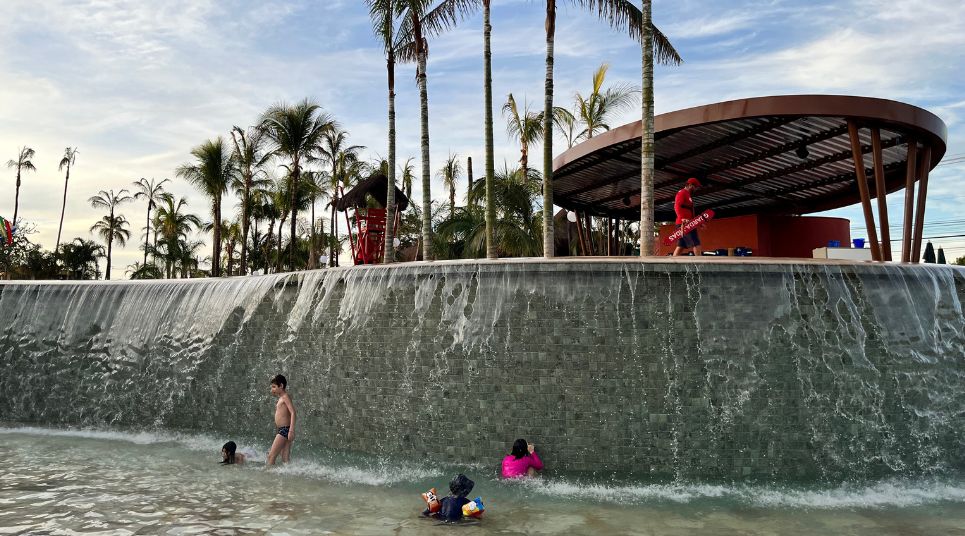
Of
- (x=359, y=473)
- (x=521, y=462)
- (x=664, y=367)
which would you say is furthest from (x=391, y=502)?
(x=664, y=367)

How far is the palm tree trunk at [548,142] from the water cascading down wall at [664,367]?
13.6 ft

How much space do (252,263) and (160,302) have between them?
36869mm

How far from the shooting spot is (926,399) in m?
8.60

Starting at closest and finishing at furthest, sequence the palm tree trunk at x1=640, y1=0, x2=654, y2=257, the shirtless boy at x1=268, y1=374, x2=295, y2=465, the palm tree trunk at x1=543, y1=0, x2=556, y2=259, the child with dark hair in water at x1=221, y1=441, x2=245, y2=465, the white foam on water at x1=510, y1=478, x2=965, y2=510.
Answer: the white foam on water at x1=510, y1=478, x2=965, y2=510 < the shirtless boy at x1=268, y1=374, x2=295, y2=465 < the child with dark hair in water at x1=221, y1=441, x2=245, y2=465 < the palm tree trunk at x1=640, y1=0, x2=654, y2=257 < the palm tree trunk at x1=543, y1=0, x2=556, y2=259

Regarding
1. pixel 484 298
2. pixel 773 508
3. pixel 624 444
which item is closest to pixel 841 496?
pixel 773 508

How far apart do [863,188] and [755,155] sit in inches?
148

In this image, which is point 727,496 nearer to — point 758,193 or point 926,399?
point 926,399

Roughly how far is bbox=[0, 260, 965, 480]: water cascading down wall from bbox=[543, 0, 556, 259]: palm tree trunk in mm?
4145

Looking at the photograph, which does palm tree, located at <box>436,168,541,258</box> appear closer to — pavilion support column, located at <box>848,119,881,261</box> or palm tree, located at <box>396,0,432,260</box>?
palm tree, located at <box>396,0,432,260</box>

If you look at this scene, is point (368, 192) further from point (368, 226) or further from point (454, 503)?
point (454, 503)

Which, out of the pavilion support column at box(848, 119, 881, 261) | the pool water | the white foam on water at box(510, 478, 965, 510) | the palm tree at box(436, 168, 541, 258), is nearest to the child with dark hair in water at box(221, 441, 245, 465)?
the pool water

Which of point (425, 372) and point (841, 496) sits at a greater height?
point (425, 372)

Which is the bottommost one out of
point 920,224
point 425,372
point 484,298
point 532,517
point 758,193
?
point 532,517

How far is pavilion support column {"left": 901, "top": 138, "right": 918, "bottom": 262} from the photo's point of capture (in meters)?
Answer: 11.5
